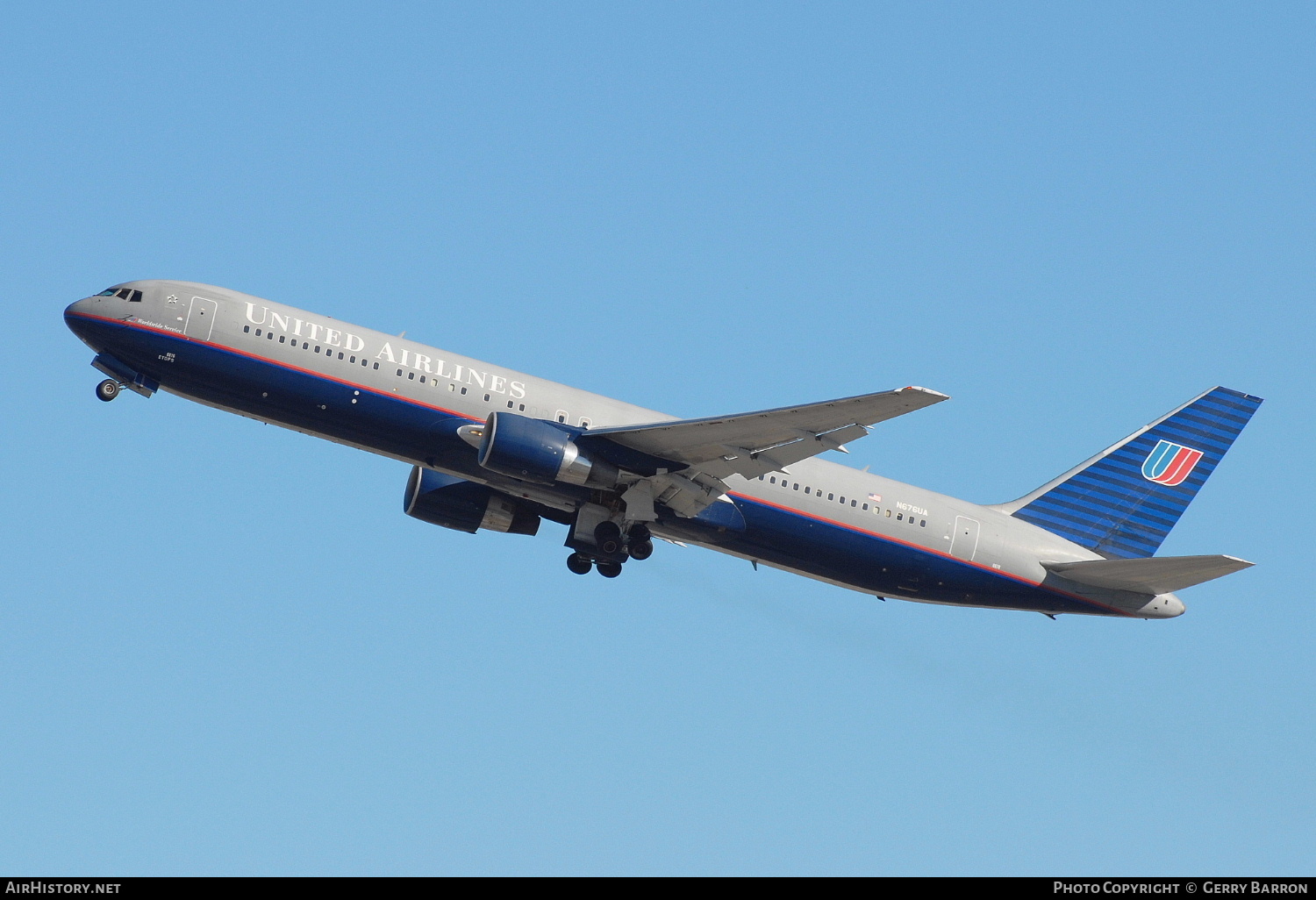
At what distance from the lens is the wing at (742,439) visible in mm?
36375

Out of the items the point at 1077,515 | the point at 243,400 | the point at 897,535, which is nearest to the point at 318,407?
the point at 243,400

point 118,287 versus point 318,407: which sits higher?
point 118,287

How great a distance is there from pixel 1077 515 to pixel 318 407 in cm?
2405

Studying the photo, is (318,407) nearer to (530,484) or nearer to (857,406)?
(530,484)

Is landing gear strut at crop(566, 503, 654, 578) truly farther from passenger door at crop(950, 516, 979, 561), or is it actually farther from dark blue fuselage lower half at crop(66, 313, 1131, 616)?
passenger door at crop(950, 516, 979, 561)

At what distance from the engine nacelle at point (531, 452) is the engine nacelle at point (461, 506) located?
16.9 feet

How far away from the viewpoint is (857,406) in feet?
119

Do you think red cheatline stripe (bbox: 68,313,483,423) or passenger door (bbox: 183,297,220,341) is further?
passenger door (bbox: 183,297,220,341)

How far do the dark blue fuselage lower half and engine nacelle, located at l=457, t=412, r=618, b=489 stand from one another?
0.86 meters

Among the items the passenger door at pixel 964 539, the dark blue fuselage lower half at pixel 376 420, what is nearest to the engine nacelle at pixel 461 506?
the dark blue fuselage lower half at pixel 376 420

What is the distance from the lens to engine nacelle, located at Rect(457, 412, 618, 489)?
127 feet

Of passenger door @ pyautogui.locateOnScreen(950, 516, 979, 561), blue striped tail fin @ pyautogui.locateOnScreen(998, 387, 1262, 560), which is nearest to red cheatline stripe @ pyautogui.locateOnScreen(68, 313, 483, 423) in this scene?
passenger door @ pyautogui.locateOnScreen(950, 516, 979, 561)

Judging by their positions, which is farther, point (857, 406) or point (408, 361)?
point (408, 361)
